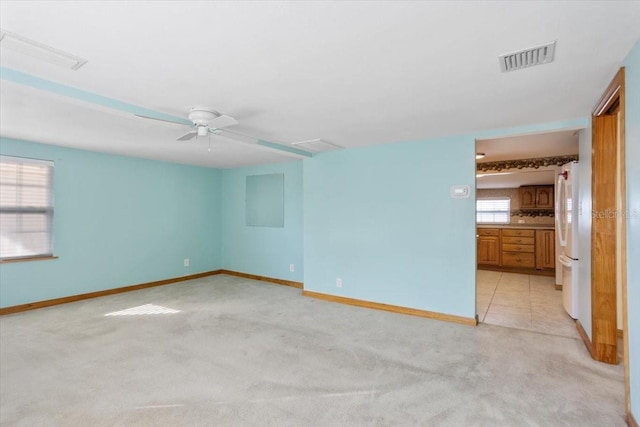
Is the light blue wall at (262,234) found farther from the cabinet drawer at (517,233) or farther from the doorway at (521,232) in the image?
the cabinet drawer at (517,233)

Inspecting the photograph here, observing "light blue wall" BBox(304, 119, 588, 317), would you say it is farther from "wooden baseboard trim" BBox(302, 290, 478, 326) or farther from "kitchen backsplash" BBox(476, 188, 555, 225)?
"kitchen backsplash" BBox(476, 188, 555, 225)

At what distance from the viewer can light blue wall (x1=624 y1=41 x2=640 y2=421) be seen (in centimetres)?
180

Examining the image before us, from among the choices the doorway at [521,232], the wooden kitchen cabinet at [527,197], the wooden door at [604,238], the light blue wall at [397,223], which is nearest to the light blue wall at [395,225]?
the light blue wall at [397,223]

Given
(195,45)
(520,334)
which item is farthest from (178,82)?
(520,334)

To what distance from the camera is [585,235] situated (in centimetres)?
316

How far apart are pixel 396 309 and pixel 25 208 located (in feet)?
16.3

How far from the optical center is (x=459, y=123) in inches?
131

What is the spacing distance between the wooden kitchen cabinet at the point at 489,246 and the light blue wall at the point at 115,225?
560cm

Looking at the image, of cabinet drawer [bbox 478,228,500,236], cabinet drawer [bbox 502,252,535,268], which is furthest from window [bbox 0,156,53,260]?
cabinet drawer [bbox 502,252,535,268]

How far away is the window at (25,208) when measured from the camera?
407 centimetres

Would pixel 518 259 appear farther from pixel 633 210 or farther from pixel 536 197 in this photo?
pixel 633 210

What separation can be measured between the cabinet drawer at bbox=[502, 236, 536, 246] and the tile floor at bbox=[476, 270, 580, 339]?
642 mm

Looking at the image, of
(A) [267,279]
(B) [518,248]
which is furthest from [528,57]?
(B) [518,248]

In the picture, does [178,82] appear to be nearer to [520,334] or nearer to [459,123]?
[459,123]
